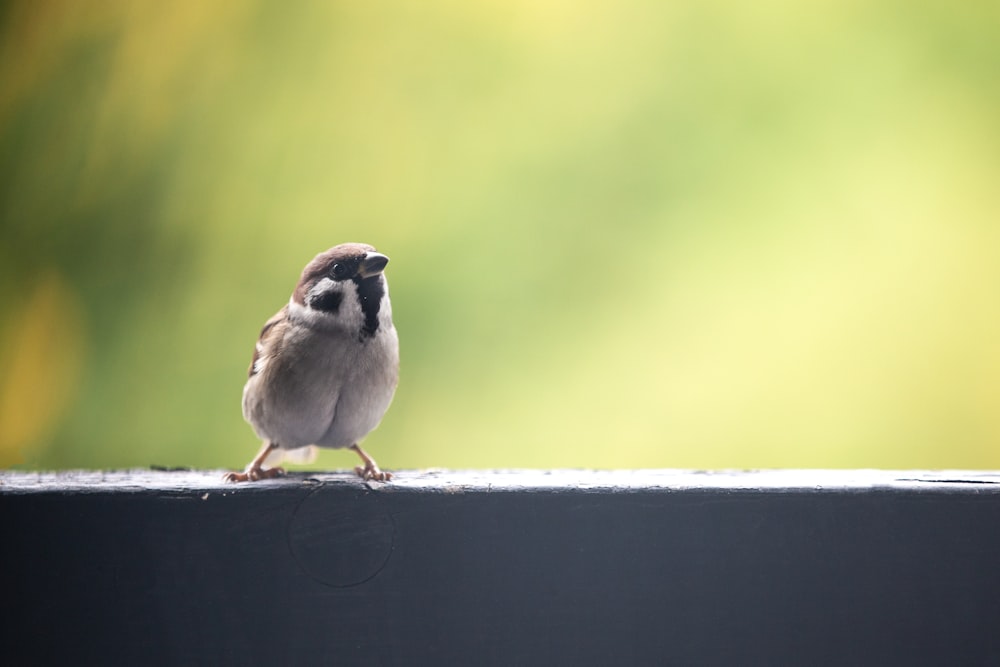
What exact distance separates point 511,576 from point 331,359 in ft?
2.04

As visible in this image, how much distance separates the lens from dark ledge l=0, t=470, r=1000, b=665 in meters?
0.89

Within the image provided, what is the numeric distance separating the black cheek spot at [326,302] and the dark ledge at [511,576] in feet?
1.82

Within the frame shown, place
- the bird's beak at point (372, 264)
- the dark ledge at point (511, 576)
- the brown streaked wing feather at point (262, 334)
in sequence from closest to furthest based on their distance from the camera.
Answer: the dark ledge at point (511, 576)
the bird's beak at point (372, 264)
the brown streaked wing feather at point (262, 334)

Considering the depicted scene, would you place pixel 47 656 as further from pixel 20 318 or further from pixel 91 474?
pixel 20 318

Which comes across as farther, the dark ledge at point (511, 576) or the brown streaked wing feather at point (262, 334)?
the brown streaked wing feather at point (262, 334)

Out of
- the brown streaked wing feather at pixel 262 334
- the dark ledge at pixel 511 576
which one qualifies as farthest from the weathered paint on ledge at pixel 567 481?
the brown streaked wing feather at pixel 262 334

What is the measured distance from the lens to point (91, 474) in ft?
3.52

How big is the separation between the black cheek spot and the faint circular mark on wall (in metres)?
0.55

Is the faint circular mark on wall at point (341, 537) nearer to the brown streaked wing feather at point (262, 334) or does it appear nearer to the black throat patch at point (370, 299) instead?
the black throat patch at point (370, 299)

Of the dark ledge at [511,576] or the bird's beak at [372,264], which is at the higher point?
the bird's beak at [372,264]

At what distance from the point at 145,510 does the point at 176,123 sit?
4.03 feet

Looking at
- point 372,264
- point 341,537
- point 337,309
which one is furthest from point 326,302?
point 341,537

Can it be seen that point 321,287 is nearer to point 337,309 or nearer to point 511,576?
point 337,309

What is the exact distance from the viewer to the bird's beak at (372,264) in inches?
52.8
